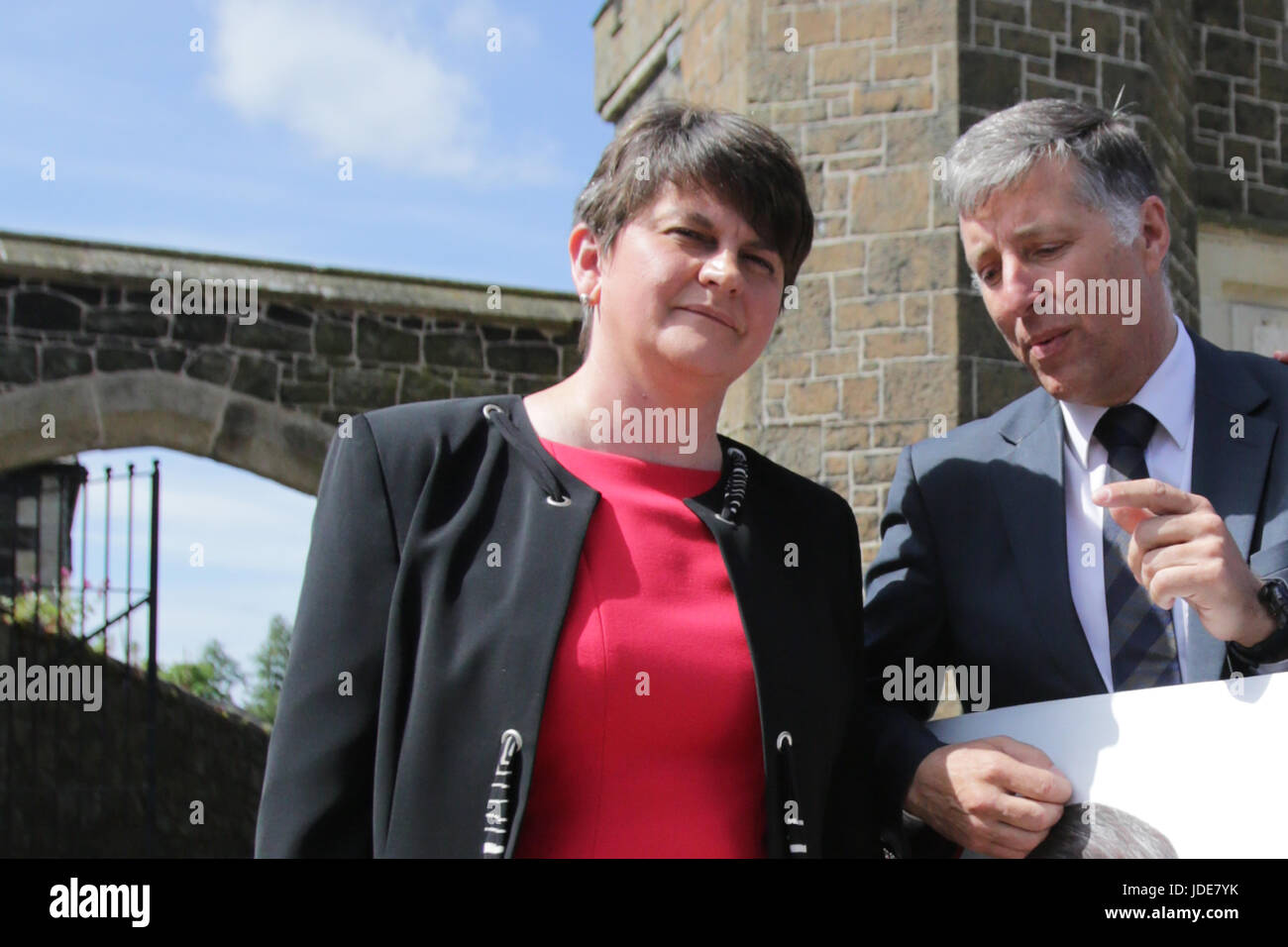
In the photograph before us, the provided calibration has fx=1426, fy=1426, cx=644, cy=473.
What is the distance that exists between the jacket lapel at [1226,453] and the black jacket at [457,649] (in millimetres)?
426

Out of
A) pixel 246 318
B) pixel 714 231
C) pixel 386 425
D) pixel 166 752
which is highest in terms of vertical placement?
pixel 246 318

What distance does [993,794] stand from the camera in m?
1.66

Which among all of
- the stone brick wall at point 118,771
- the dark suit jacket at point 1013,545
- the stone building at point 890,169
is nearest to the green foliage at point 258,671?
the stone brick wall at point 118,771

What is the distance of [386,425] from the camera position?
168 cm

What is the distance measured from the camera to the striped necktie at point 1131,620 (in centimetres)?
175

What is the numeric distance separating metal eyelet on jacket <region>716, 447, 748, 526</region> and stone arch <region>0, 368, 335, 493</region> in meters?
8.14

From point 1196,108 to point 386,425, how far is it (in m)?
8.18

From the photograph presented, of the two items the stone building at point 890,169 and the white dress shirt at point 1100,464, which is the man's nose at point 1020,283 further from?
the stone building at point 890,169

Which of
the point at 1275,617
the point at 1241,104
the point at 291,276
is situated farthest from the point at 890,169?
the point at 1275,617

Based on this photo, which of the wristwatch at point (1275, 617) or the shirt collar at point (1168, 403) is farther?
the shirt collar at point (1168, 403)

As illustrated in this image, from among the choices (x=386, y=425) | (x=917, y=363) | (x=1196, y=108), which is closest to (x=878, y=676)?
(x=386, y=425)

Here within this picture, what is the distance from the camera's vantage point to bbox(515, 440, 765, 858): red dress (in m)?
1.55
